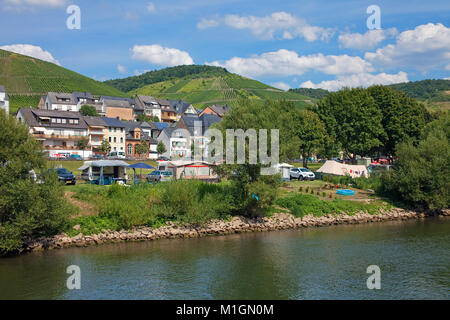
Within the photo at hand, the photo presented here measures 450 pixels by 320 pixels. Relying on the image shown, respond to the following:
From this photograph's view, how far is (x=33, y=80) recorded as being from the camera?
5128 inches

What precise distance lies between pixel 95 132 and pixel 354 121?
51.3 meters

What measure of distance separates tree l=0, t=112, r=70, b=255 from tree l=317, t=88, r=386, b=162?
43484 millimetres

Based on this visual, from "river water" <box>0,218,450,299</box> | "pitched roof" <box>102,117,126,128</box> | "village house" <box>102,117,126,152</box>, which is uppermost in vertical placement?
"pitched roof" <box>102,117,126,128</box>

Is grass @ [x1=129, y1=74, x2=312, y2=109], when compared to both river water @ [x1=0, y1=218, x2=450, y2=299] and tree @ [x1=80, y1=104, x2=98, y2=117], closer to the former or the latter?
tree @ [x1=80, y1=104, x2=98, y2=117]

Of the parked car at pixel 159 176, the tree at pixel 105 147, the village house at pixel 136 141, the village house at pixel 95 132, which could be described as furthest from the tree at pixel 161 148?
the parked car at pixel 159 176

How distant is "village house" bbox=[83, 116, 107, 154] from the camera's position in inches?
3196

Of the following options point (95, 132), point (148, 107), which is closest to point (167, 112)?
point (148, 107)

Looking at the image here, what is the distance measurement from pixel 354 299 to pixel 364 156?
5421 cm

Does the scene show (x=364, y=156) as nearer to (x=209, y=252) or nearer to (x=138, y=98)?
(x=209, y=252)

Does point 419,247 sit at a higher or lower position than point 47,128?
lower

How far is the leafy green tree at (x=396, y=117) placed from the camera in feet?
194

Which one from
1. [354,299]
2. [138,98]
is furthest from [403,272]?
[138,98]

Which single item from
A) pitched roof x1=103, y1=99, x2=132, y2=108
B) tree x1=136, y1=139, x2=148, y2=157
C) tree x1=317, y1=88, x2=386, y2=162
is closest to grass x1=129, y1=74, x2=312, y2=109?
pitched roof x1=103, y1=99, x2=132, y2=108

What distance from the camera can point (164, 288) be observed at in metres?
18.7
